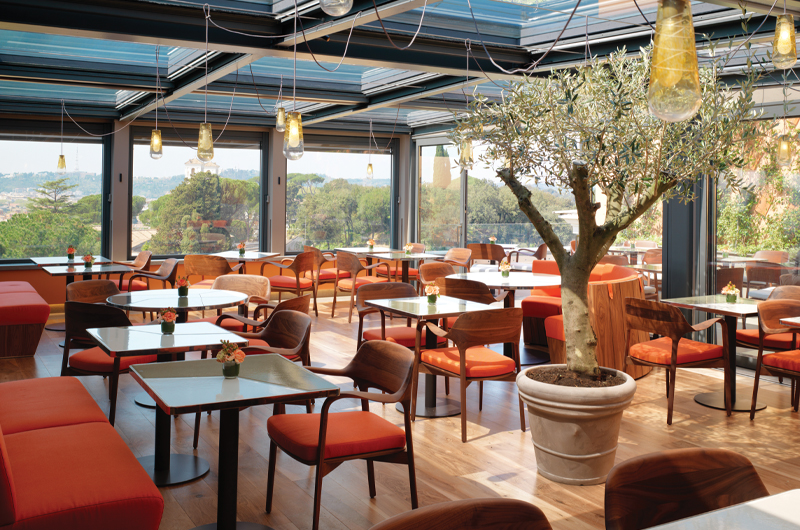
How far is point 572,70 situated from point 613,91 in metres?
3.27

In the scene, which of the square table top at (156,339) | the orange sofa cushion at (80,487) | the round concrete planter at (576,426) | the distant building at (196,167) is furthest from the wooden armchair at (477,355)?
the distant building at (196,167)

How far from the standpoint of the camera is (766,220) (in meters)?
6.36

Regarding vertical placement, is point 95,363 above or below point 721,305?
below

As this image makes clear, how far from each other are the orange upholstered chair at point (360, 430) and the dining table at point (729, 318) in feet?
9.81

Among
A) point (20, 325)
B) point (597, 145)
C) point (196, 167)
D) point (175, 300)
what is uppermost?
point (196, 167)

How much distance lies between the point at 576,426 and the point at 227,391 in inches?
78.2

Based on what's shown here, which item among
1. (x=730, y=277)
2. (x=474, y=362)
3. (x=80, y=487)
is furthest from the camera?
(x=730, y=277)

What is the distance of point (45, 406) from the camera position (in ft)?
11.5

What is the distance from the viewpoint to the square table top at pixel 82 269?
7.61 meters

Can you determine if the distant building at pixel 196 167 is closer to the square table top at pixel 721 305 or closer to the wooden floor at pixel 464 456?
the wooden floor at pixel 464 456

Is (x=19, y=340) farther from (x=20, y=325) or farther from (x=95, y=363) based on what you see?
(x=95, y=363)

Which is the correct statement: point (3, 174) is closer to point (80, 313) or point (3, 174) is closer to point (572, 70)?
point (80, 313)

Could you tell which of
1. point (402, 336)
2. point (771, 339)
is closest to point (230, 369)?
point (402, 336)

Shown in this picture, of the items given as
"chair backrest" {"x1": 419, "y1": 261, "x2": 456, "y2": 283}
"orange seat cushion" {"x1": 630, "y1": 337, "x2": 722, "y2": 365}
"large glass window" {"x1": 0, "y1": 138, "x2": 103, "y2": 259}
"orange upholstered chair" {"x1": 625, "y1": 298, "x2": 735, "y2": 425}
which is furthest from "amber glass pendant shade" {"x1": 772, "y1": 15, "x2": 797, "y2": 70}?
"large glass window" {"x1": 0, "y1": 138, "x2": 103, "y2": 259}
